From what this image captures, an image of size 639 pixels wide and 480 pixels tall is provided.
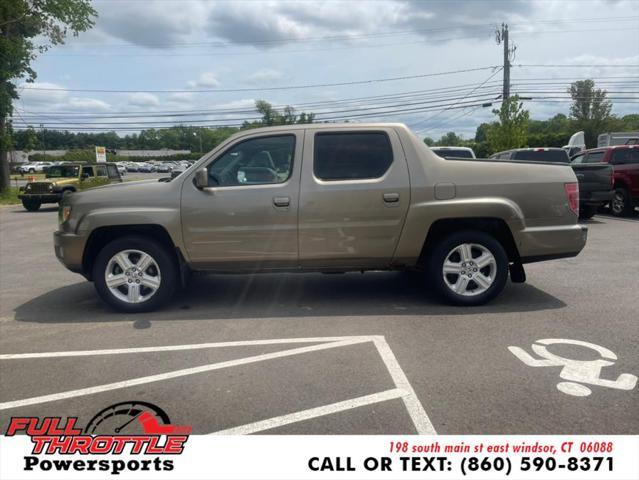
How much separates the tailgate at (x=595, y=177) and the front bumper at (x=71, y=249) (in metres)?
11.7

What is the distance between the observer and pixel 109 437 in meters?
2.95

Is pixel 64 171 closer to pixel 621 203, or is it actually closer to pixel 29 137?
pixel 29 137

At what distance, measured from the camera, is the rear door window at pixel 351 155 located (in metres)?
5.27

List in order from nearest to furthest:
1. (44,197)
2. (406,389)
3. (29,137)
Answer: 1. (406,389)
2. (44,197)
3. (29,137)

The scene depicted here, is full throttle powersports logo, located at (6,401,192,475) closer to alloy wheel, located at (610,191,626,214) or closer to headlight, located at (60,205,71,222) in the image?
headlight, located at (60,205,71,222)

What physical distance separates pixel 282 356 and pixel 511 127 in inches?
1038

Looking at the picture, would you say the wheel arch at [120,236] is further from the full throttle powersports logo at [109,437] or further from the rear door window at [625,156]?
the rear door window at [625,156]

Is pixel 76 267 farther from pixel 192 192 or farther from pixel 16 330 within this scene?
pixel 192 192

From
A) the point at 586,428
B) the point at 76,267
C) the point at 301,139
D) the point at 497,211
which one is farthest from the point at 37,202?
the point at 586,428

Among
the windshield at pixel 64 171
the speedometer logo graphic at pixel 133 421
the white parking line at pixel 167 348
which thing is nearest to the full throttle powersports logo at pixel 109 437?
the speedometer logo graphic at pixel 133 421

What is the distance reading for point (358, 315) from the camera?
520cm

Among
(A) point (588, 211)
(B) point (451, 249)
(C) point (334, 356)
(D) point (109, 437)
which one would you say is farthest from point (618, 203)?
(D) point (109, 437)

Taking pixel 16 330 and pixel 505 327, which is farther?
pixel 16 330

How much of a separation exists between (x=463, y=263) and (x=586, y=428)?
2.52 meters
